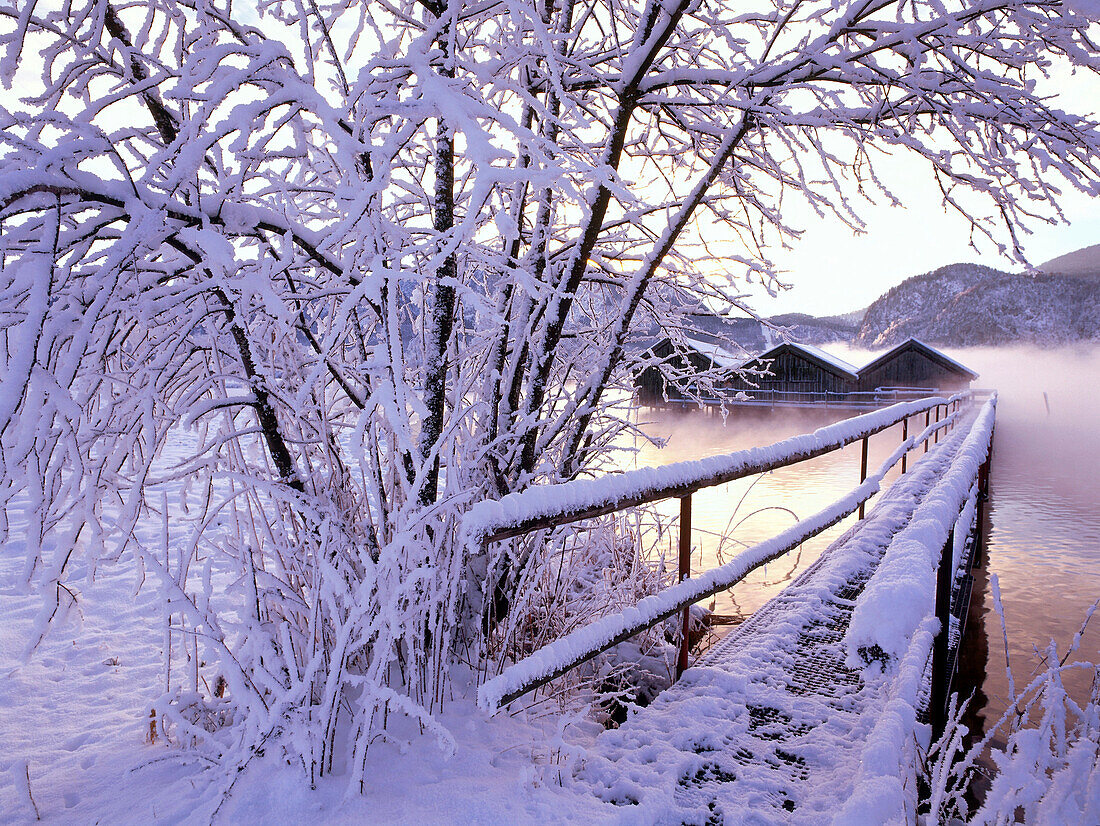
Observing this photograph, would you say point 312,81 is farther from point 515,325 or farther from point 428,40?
point 515,325

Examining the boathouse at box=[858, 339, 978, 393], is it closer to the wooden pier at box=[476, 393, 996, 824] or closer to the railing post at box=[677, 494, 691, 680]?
the wooden pier at box=[476, 393, 996, 824]

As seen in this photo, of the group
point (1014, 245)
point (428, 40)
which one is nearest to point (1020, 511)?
point (1014, 245)

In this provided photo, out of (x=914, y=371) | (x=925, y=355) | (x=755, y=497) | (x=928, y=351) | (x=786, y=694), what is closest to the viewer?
(x=786, y=694)

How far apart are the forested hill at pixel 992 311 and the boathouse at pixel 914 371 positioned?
8273 cm

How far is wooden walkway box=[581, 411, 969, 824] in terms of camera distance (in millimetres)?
1707

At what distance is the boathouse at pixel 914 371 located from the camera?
120 ft

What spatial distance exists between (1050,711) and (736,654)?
1.34 metres

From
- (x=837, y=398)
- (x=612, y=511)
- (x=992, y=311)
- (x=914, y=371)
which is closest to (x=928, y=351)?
(x=914, y=371)

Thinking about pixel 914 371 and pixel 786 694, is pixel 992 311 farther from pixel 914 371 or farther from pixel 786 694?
pixel 786 694

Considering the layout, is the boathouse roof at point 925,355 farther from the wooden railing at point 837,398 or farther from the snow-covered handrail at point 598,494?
the snow-covered handrail at point 598,494

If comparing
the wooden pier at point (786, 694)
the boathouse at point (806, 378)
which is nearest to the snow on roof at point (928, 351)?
the boathouse at point (806, 378)

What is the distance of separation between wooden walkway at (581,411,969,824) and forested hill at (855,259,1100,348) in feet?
406

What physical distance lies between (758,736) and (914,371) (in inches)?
1650

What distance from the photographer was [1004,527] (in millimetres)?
9281
